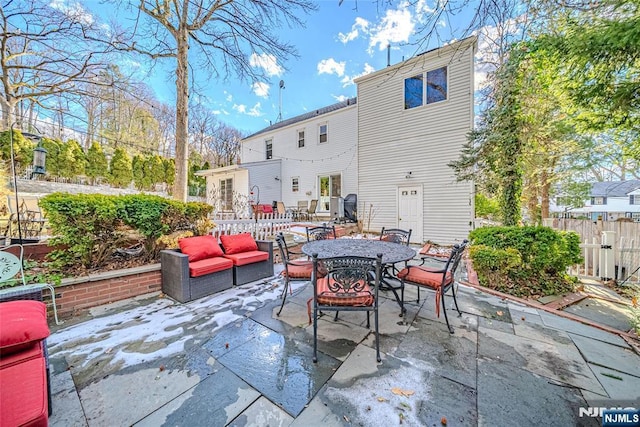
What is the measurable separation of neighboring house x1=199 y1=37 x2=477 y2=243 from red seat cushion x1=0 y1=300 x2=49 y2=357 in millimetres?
8121

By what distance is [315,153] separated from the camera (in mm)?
11828

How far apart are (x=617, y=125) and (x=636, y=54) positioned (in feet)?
4.84

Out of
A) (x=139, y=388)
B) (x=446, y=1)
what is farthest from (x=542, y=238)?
(x=139, y=388)

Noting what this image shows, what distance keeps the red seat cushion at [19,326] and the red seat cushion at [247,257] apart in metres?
2.38

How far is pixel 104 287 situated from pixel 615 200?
38.2m

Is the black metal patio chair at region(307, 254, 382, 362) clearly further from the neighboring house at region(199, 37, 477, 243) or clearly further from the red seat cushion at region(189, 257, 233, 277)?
the neighboring house at region(199, 37, 477, 243)

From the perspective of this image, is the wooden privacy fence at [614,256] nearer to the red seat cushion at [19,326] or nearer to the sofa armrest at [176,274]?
the sofa armrest at [176,274]

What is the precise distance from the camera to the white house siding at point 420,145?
7.49 meters

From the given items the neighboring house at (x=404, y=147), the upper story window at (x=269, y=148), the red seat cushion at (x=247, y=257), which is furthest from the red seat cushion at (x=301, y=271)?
the upper story window at (x=269, y=148)

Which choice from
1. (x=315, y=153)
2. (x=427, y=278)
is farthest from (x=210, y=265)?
(x=315, y=153)

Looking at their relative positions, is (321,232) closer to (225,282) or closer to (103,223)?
(225,282)

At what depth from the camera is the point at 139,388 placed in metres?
1.80

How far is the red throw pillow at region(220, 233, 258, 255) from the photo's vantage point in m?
4.17

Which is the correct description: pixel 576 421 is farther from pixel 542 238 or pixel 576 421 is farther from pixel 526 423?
pixel 542 238
